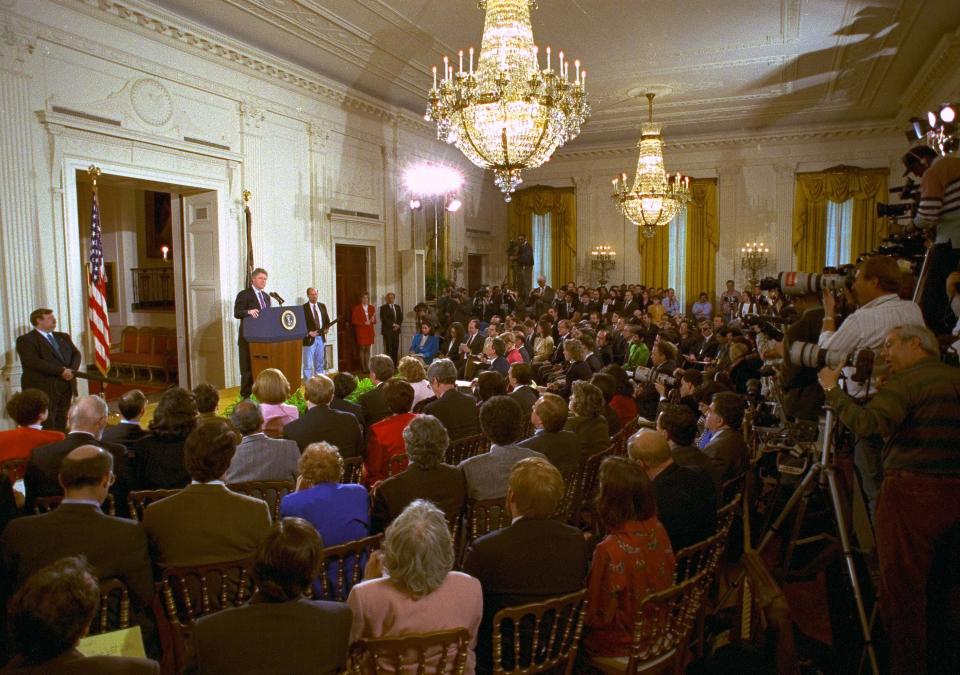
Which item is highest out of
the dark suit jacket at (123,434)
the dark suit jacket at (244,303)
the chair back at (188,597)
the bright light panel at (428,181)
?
the bright light panel at (428,181)

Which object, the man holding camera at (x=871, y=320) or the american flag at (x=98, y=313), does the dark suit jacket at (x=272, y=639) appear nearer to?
the man holding camera at (x=871, y=320)

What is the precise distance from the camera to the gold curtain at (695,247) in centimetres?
1435

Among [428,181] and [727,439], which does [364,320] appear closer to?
[428,181]

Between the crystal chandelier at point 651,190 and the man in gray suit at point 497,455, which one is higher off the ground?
the crystal chandelier at point 651,190

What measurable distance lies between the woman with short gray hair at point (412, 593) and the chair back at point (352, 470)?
5.46 feet

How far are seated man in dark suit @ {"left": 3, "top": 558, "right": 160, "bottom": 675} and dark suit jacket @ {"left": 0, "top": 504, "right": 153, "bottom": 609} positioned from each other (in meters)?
0.80

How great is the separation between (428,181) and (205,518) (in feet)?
34.6

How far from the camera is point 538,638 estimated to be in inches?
78.6

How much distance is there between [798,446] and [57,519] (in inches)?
126

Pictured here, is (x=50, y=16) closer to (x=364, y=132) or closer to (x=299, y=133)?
(x=299, y=133)

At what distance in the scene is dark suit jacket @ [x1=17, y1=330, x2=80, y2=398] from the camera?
5672 millimetres

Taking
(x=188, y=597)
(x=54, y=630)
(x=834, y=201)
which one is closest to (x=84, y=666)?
(x=54, y=630)

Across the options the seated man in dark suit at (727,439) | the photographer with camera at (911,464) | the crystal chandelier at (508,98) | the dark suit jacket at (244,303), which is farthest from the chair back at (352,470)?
the dark suit jacket at (244,303)

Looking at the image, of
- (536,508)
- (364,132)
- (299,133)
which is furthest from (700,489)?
(364,132)
